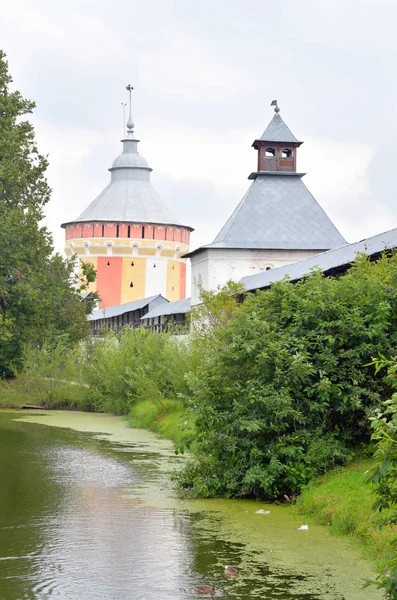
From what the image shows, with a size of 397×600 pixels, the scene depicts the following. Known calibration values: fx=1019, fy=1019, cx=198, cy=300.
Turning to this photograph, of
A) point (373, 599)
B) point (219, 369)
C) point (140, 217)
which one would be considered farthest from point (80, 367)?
point (140, 217)

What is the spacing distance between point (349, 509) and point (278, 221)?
35476 millimetres

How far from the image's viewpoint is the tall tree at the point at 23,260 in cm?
3256

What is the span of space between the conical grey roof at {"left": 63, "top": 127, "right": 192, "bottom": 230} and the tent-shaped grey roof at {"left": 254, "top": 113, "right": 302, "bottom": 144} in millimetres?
25184

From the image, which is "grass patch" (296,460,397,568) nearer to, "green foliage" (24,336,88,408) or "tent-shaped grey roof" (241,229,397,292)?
"tent-shaped grey roof" (241,229,397,292)

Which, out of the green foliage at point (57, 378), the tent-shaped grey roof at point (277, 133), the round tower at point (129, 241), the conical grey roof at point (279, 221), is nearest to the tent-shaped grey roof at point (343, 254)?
the green foliage at point (57, 378)

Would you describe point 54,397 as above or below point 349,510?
above

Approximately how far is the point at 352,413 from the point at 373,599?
13.6 feet

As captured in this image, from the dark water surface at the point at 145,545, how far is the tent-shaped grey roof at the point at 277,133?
33429 mm

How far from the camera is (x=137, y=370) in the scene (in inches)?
958

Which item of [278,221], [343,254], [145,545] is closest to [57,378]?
[343,254]

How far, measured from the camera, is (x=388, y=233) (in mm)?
19328

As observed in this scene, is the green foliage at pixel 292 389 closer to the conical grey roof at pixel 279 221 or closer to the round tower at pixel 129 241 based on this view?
the conical grey roof at pixel 279 221

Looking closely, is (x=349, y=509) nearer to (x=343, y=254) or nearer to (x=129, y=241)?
(x=343, y=254)

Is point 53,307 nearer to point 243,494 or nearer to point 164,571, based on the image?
point 243,494
